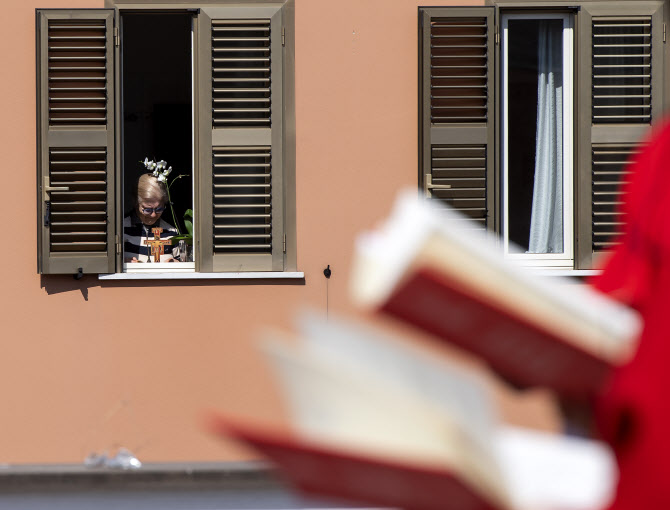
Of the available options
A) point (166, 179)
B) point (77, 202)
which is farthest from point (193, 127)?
point (77, 202)

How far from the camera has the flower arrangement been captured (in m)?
5.11

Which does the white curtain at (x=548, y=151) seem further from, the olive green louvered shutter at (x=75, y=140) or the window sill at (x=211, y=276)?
the olive green louvered shutter at (x=75, y=140)

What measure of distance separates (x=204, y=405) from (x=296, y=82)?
5.49 feet

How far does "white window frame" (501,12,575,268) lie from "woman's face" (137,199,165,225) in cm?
182

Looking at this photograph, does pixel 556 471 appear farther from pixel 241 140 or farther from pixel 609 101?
pixel 609 101

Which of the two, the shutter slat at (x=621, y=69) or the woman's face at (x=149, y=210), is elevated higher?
the shutter slat at (x=621, y=69)

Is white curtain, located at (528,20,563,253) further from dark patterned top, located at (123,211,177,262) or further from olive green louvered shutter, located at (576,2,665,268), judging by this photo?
dark patterned top, located at (123,211,177,262)

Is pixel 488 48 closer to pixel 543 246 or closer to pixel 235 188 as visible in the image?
pixel 543 246

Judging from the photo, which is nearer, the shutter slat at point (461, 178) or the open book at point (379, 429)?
the open book at point (379, 429)

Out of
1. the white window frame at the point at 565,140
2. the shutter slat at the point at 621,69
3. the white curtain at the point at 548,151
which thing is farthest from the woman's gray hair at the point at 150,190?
the shutter slat at the point at 621,69

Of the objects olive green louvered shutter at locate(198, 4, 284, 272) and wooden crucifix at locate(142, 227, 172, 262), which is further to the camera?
wooden crucifix at locate(142, 227, 172, 262)

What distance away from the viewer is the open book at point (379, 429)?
66 cm

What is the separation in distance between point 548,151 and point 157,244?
2128 millimetres

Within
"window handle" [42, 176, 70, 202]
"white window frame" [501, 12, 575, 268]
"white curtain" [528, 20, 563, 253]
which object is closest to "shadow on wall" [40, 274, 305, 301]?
"window handle" [42, 176, 70, 202]
